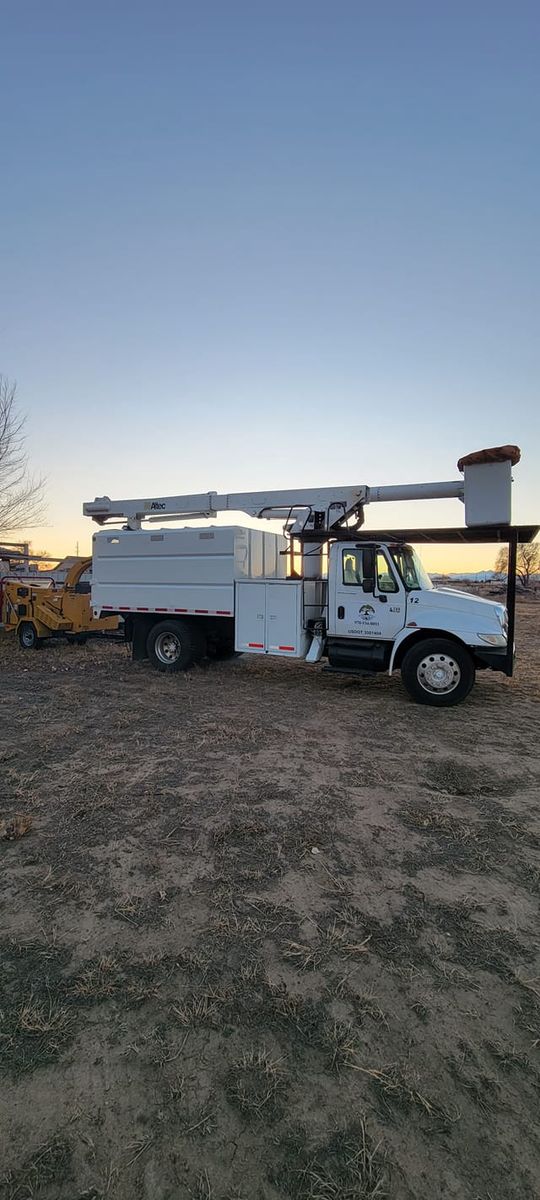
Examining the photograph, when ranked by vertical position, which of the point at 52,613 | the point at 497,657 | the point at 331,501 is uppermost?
the point at 331,501

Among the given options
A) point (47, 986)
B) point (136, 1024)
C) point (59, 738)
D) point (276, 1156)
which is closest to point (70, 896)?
point (47, 986)

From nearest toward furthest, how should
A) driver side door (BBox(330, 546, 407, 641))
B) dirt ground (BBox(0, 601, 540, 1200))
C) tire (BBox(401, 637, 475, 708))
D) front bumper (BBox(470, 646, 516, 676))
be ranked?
dirt ground (BBox(0, 601, 540, 1200)), front bumper (BBox(470, 646, 516, 676)), tire (BBox(401, 637, 475, 708)), driver side door (BBox(330, 546, 407, 641))

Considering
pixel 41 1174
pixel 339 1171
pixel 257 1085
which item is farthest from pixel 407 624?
pixel 41 1174

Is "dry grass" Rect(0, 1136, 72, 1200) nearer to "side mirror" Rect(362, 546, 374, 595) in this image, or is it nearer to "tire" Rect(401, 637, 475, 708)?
"tire" Rect(401, 637, 475, 708)

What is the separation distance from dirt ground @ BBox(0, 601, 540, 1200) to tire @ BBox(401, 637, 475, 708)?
91.7 inches

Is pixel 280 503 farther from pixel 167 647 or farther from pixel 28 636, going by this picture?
pixel 28 636

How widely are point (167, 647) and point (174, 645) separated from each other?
19cm

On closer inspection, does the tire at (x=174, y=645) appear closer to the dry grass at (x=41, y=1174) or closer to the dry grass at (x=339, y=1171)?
the dry grass at (x=41, y=1174)

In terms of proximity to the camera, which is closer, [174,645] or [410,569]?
[410,569]

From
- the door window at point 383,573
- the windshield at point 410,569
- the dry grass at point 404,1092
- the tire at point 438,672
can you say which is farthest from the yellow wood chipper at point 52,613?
the dry grass at point 404,1092

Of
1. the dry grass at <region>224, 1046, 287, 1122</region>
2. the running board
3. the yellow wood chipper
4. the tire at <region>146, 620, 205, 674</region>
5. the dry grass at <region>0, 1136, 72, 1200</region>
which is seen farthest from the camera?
the yellow wood chipper

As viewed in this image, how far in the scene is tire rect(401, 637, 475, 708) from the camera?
7.47 meters

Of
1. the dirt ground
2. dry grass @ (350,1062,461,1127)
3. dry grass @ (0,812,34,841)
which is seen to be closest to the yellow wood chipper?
the dirt ground

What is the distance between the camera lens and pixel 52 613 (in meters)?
13.2
